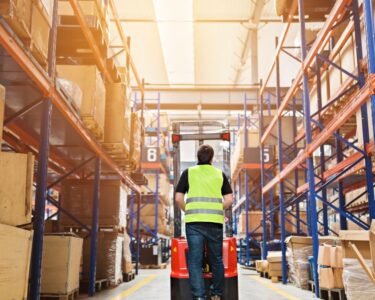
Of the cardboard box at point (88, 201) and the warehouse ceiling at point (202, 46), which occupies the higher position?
the warehouse ceiling at point (202, 46)

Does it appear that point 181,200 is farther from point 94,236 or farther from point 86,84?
point 94,236

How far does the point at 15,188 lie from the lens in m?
4.16

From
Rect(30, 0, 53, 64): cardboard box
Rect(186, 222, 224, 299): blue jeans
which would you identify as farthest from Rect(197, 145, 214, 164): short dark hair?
Rect(30, 0, 53, 64): cardboard box

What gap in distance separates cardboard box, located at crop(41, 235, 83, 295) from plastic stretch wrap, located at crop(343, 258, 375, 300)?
344 cm

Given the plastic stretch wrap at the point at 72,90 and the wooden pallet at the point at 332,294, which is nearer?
the plastic stretch wrap at the point at 72,90

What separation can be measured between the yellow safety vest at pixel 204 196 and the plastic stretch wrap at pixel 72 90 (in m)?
2.52

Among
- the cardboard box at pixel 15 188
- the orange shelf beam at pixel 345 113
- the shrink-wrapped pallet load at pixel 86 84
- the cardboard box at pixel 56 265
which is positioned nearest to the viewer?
the cardboard box at pixel 15 188

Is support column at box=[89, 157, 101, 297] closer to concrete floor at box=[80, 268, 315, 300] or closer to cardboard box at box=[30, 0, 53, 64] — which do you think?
concrete floor at box=[80, 268, 315, 300]

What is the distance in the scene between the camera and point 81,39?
23.0ft

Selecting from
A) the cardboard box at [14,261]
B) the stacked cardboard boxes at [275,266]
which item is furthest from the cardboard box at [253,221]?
the cardboard box at [14,261]

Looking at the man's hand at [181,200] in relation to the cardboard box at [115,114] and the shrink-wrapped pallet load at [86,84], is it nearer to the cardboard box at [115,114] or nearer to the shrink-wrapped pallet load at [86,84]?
the shrink-wrapped pallet load at [86,84]

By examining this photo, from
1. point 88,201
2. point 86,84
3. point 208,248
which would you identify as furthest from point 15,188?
point 88,201

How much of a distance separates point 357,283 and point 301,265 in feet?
10.2

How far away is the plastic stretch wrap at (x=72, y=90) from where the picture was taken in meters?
5.95
